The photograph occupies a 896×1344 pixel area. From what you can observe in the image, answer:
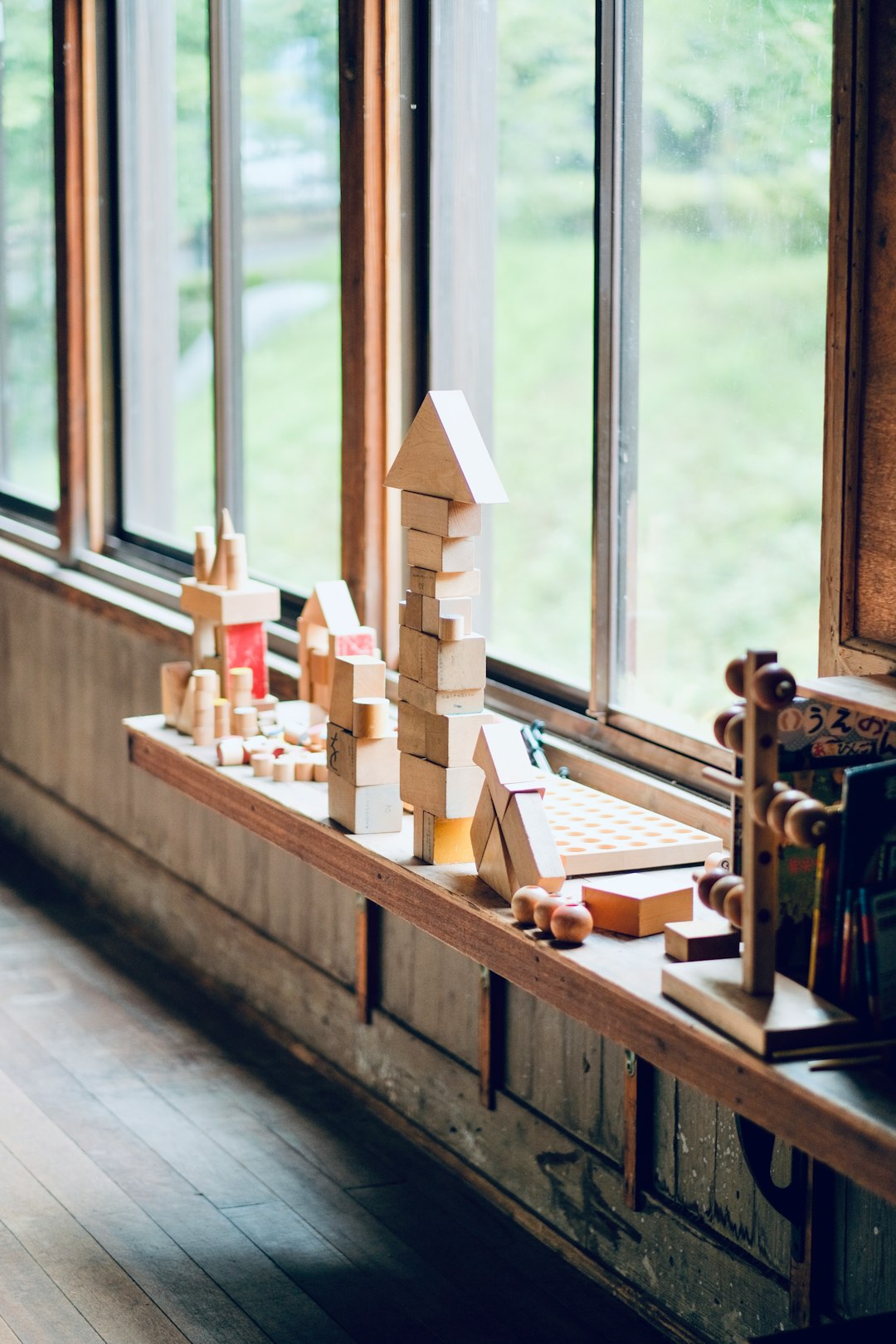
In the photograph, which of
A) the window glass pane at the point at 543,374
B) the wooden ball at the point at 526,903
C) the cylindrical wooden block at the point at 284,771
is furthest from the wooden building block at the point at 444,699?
the window glass pane at the point at 543,374

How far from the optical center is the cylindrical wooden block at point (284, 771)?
3129mm

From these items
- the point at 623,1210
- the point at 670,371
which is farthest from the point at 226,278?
the point at 670,371

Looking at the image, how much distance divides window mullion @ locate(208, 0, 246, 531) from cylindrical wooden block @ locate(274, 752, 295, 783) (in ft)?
4.47

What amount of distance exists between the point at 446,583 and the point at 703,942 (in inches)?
30.0

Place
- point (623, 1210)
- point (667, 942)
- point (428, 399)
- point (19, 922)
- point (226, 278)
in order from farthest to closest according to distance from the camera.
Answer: point (19, 922) < point (226, 278) < point (623, 1210) < point (428, 399) < point (667, 942)

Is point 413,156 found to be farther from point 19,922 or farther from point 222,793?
point 19,922

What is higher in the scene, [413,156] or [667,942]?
[413,156]

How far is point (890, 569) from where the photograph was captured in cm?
228

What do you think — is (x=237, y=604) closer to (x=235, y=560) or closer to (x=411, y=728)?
(x=235, y=560)

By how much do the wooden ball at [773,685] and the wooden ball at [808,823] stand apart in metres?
0.12

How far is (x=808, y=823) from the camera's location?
187 cm

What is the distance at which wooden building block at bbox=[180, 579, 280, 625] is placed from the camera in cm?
352

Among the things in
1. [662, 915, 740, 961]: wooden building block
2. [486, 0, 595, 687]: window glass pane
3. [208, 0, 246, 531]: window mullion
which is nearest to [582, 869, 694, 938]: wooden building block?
[662, 915, 740, 961]: wooden building block

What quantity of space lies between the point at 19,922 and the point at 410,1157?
6.14 ft
